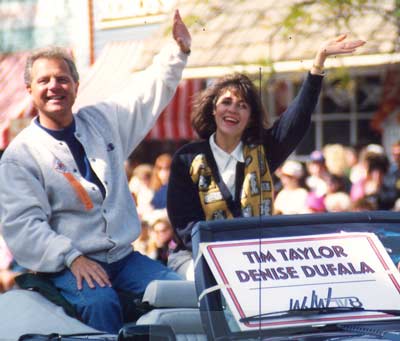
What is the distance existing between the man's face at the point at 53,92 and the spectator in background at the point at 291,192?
5.40 m

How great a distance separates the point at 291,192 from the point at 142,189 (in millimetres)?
2558

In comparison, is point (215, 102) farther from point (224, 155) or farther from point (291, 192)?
point (291, 192)

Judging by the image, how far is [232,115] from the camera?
21.6 feet

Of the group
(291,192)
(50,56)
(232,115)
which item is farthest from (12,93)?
(50,56)

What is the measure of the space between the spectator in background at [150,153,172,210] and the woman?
20.4 feet

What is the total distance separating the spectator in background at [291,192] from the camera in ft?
38.2

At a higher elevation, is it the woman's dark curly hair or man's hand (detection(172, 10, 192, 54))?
man's hand (detection(172, 10, 192, 54))

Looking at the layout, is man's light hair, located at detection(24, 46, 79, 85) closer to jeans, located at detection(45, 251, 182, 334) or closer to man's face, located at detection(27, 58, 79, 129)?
man's face, located at detection(27, 58, 79, 129)

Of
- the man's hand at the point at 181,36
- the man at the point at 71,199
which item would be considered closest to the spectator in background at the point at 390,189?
the man's hand at the point at 181,36

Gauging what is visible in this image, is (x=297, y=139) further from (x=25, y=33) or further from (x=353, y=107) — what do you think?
(x=25, y=33)

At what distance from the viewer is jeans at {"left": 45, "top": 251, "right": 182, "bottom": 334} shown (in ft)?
18.5

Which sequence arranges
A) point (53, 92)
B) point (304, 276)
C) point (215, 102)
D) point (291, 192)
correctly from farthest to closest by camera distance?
point (291, 192)
point (215, 102)
point (53, 92)
point (304, 276)

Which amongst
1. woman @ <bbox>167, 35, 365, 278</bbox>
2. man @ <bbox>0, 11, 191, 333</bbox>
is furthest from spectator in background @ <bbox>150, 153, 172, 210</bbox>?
man @ <bbox>0, 11, 191, 333</bbox>

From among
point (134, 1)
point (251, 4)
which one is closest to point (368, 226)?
point (251, 4)
